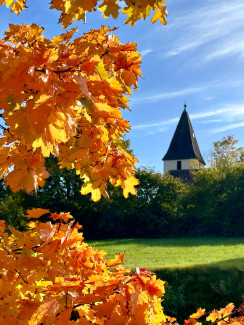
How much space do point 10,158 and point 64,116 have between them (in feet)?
2.52

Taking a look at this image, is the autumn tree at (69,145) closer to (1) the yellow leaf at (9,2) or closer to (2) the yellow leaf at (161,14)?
(2) the yellow leaf at (161,14)

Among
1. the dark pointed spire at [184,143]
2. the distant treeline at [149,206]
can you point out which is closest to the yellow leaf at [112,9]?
the distant treeline at [149,206]

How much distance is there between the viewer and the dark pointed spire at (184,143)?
145 ft

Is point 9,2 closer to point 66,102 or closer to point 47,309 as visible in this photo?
point 66,102

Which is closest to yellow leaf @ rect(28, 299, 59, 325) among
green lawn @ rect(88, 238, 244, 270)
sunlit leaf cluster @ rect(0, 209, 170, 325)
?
sunlit leaf cluster @ rect(0, 209, 170, 325)

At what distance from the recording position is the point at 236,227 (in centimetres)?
2022

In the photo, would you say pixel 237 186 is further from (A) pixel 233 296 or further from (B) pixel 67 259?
(B) pixel 67 259

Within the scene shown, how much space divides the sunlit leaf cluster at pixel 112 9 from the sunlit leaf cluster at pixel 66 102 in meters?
0.13

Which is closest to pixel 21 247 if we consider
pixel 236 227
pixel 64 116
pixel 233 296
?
pixel 64 116

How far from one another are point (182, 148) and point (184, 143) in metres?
0.75

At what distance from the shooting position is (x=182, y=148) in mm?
44656

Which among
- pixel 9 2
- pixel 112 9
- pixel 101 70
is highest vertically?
pixel 9 2

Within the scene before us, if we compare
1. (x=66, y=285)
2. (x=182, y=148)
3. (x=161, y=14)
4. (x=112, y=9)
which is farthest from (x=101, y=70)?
(x=182, y=148)

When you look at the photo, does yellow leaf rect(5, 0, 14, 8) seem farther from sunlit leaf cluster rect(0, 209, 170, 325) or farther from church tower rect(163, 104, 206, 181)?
church tower rect(163, 104, 206, 181)
